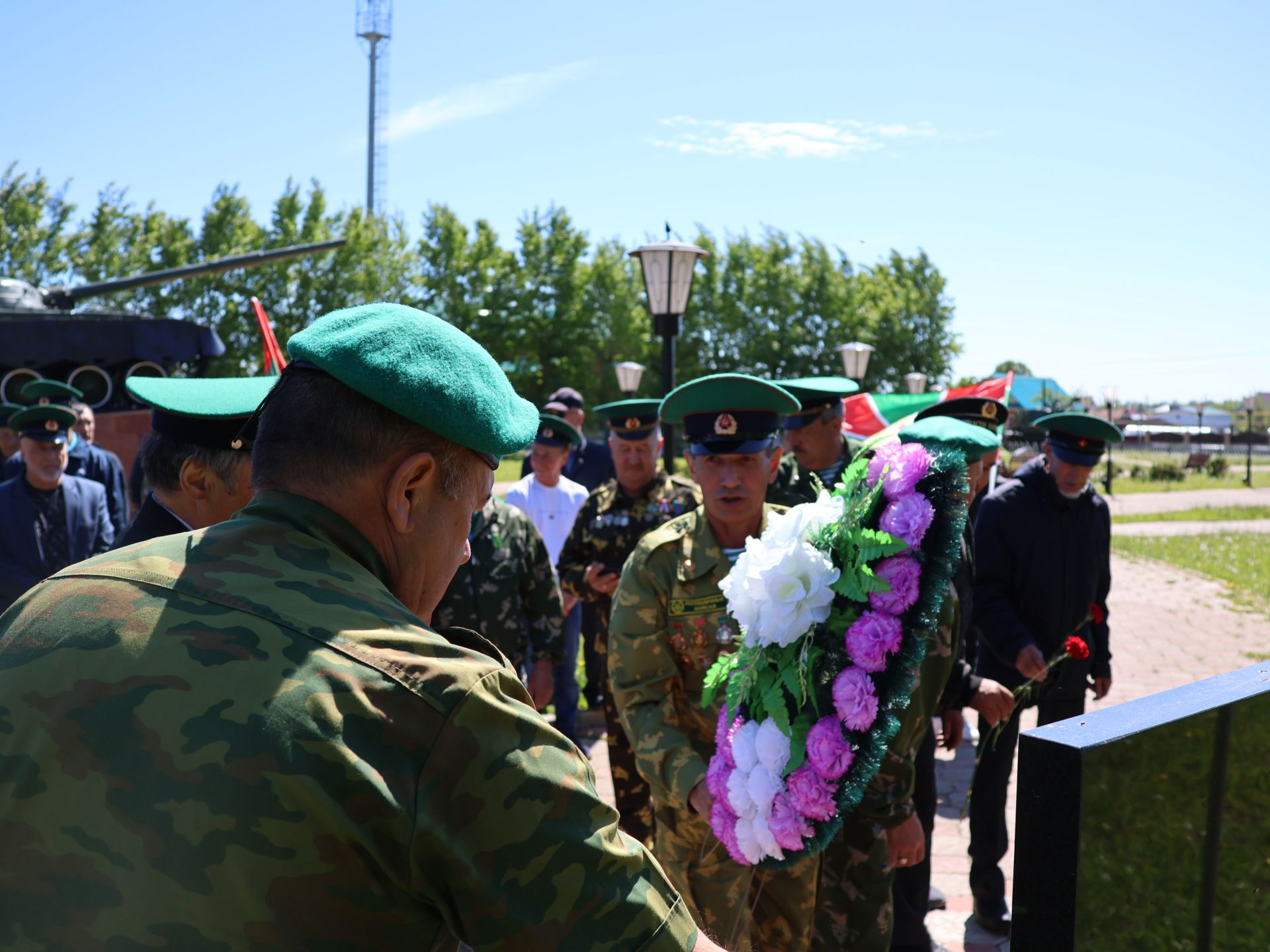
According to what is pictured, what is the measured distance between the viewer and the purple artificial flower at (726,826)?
280cm

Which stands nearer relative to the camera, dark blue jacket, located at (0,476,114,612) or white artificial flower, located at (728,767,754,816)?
white artificial flower, located at (728,767,754,816)

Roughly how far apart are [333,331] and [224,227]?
31463mm

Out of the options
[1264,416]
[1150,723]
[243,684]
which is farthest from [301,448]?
[1264,416]

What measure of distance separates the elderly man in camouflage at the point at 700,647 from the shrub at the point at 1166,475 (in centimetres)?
3407

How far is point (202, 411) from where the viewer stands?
243 centimetres

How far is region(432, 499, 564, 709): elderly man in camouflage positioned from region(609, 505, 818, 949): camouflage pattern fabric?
1.25m

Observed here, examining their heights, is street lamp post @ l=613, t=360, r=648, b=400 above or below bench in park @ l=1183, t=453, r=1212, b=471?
above

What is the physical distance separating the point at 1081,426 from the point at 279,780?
16.2 ft

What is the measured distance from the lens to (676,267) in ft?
29.0

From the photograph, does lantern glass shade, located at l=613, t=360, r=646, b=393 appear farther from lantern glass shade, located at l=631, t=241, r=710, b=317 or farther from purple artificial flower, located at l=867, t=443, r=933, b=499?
purple artificial flower, located at l=867, t=443, r=933, b=499

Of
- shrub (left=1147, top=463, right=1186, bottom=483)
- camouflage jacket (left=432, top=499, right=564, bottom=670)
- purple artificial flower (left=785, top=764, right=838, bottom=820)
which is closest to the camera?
purple artificial flower (left=785, top=764, right=838, bottom=820)

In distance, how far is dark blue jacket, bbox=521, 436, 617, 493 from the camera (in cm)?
901

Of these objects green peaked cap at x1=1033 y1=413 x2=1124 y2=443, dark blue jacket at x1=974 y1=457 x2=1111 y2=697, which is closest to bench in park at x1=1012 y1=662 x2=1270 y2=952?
dark blue jacket at x1=974 y1=457 x2=1111 y2=697

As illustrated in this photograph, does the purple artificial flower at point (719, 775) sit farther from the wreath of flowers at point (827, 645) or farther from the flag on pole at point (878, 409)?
the flag on pole at point (878, 409)
